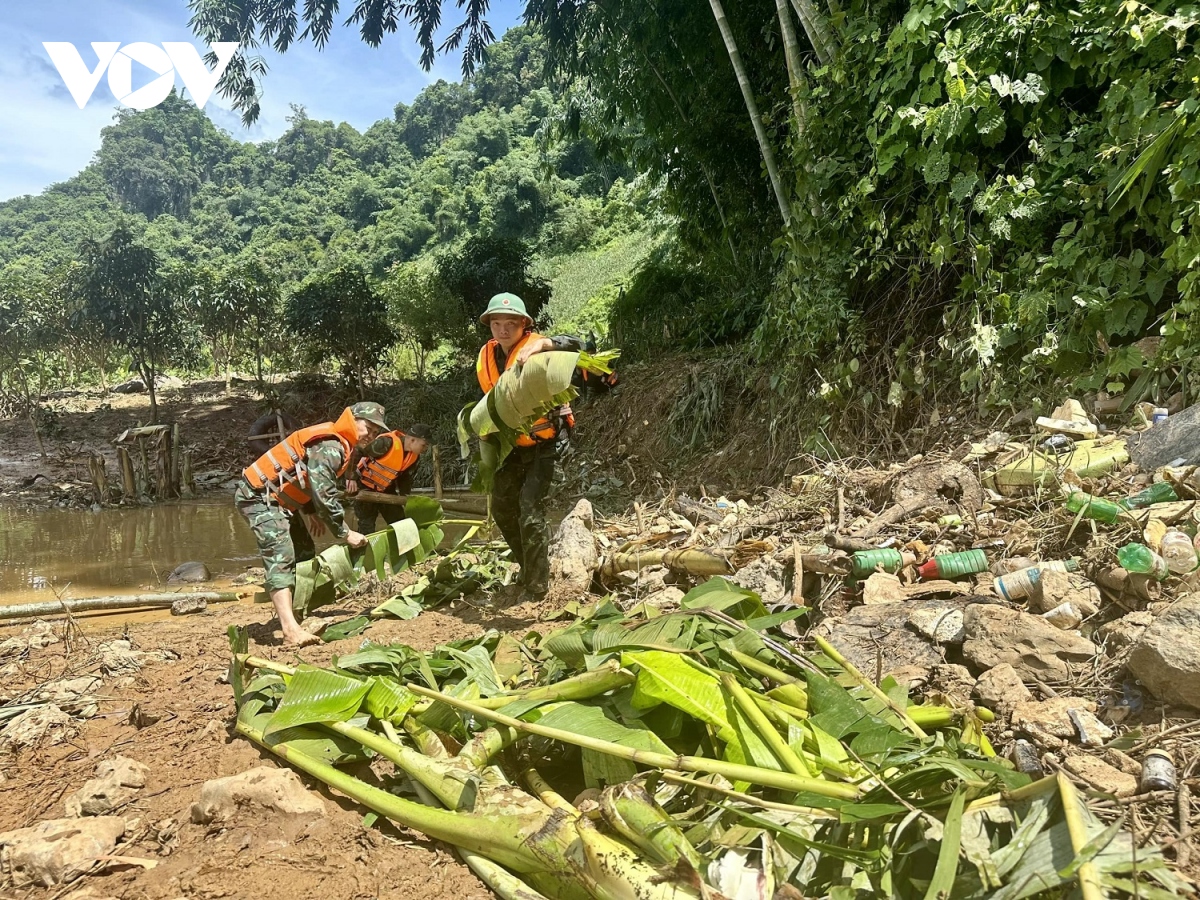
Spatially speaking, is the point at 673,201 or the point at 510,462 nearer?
the point at 510,462

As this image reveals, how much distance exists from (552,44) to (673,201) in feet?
8.66

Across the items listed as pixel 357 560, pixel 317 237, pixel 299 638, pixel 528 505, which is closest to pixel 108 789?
pixel 299 638

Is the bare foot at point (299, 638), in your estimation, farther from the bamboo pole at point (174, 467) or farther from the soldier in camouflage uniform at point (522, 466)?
the bamboo pole at point (174, 467)

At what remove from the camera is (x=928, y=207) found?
523cm

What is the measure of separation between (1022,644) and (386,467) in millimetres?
3917

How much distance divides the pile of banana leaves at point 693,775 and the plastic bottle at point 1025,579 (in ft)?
3.25

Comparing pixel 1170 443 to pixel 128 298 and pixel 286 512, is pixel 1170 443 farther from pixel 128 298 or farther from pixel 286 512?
pixel 128 298

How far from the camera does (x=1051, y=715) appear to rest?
210cm

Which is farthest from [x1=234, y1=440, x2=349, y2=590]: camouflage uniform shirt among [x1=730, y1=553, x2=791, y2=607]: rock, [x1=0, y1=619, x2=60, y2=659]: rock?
[x1=730, y1=553, x2=791, y2=607]: rock

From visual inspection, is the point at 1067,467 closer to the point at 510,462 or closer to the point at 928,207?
the point at 928,207

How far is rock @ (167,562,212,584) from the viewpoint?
22.8 ft

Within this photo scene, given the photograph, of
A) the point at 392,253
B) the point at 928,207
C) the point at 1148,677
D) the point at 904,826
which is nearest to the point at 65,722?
the point at 904,826

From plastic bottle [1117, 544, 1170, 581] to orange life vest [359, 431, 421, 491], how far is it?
3940 millimetres

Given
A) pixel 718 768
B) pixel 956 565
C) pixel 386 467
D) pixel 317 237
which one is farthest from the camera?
pixel 317 237
